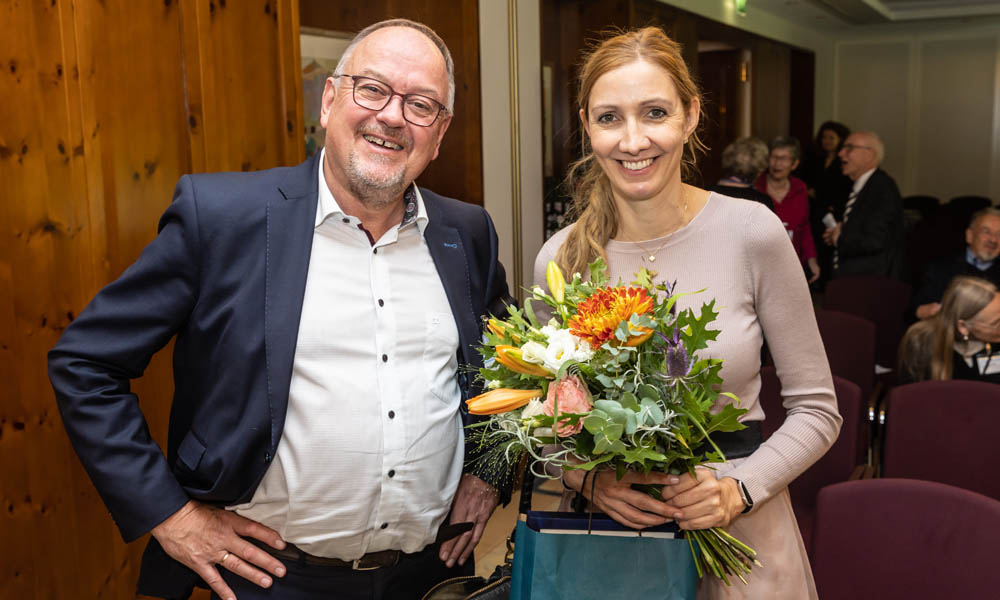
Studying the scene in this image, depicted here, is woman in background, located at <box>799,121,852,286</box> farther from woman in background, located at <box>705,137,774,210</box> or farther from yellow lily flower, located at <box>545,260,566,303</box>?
yellow lily flower, located at <box>545,260,566,303</box>

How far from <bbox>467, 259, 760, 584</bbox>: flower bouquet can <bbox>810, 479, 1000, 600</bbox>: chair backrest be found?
3.06ft

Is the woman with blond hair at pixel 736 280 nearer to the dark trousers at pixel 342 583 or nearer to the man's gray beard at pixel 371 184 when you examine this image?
the man's gray beard at pixel 371 184

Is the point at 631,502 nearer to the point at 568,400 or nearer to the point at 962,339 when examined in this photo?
the point at 568,400

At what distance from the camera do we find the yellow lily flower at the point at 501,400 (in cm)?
135

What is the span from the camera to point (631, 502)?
1.44 m

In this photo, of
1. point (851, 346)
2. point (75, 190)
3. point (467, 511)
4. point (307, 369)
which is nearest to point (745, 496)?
point (467, 511)

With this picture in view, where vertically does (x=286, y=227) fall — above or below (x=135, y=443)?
above

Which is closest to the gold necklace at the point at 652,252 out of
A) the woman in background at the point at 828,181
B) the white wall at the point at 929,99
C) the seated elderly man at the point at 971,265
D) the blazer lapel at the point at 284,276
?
the blazer lapel at the point at 284,276

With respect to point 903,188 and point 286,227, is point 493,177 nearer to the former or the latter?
point 286,227

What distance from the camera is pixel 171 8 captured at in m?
2.75

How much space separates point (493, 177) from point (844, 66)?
10.9 metres

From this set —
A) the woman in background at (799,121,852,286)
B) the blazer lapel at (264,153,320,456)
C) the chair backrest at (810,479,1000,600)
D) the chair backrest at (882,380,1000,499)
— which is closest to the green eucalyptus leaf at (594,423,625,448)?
the blazer lapel at (264,153,320,456)

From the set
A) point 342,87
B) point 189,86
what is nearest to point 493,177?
point 189,86

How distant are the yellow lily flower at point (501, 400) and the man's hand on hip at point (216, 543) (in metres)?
0.65
